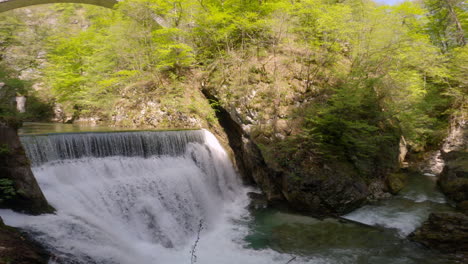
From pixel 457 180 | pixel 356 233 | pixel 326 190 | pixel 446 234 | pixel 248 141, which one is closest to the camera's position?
pixel 446 234

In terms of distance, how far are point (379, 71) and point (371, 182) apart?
14.5ft

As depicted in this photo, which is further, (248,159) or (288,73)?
(288,73)

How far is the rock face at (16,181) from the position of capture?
461 centimetres

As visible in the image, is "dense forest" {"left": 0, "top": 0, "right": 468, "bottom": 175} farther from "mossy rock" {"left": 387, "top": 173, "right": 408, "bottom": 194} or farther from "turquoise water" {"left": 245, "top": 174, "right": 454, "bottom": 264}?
"turquoise water" {"left": 245, "top": 174, "right": 454, "bottom": 264}

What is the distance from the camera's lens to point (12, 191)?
177 inches

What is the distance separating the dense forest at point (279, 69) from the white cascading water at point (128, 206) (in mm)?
2405

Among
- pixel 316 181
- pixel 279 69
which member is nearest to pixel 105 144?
pixel 316 181

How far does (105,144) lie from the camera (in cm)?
726

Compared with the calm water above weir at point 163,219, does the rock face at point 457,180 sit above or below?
below

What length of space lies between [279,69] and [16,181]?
9065mm

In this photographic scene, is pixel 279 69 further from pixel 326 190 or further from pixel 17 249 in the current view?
pixel 17 249

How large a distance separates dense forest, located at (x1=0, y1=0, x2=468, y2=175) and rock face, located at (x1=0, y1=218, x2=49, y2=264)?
4.21 metres

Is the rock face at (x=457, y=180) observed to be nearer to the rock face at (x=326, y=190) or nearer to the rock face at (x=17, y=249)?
the rock face at (x=326, y=190)

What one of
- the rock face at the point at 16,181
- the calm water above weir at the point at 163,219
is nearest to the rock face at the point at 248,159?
the calm water above weir at the point at 163,219
